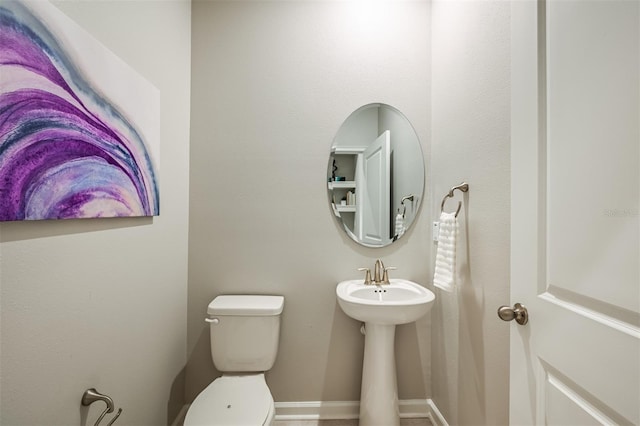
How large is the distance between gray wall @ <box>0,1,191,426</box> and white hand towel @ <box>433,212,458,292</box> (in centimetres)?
136

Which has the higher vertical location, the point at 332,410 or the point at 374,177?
the point at 374,177

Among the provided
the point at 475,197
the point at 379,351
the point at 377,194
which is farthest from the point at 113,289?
the point at 475,197

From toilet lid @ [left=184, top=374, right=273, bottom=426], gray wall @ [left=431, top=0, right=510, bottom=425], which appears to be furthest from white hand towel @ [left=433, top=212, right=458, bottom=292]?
toilet lid @ [left=184, top=374, right=273, bottom=426]

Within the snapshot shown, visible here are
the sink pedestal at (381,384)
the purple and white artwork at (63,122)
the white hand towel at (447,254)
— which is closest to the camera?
the purple and white artwork at (63,122)

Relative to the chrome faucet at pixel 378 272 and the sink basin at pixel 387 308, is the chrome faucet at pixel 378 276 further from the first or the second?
the sink basin at pixel 387 308

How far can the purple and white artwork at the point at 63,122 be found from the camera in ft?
2.44

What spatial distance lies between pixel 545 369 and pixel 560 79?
2.36 feet

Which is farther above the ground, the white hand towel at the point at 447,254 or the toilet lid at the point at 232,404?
the white hand towel at the point at 447,254

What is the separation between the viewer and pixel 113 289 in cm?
110

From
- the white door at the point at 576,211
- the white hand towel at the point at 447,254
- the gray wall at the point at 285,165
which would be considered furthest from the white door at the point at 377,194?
the white door at the point at 576,211

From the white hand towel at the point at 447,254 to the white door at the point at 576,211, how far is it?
1.57 ft

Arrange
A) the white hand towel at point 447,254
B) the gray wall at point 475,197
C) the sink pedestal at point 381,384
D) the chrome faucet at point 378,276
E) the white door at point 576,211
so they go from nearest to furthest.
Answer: the white door at point 576,211
the gray wall at point 475,197
the white hand towel at point 447,254
the sink pedestal at point 381,384
the chrome faucet at point 378,276

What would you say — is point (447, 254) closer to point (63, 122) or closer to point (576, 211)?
point (576, 211)

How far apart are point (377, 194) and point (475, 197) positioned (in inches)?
23.7
